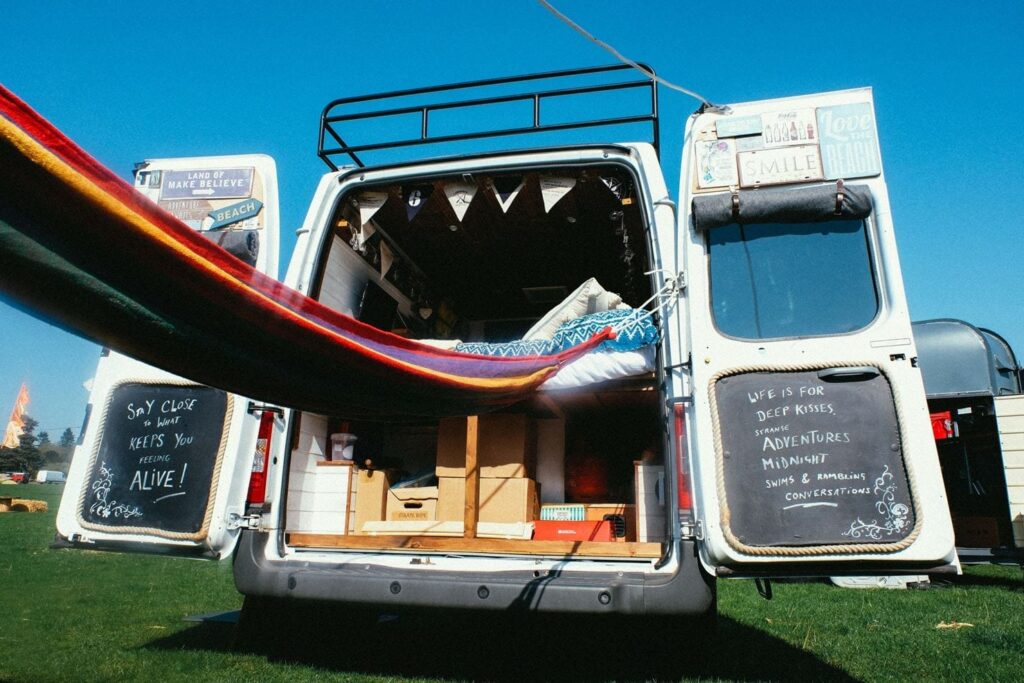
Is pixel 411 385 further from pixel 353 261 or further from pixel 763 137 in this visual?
pixel 353 261

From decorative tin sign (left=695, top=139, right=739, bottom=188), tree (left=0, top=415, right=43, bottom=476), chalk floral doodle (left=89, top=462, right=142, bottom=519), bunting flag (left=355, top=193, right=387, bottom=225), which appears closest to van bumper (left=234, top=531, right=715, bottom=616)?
chalk floral doodle (left=89, top=462, right=142, bottom=519)

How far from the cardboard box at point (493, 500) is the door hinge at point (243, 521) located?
110 cm

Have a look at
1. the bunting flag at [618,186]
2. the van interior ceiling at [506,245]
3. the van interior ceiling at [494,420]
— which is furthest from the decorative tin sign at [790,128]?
the bunting flag at [618,186]

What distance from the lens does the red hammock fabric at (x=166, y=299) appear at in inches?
50.0

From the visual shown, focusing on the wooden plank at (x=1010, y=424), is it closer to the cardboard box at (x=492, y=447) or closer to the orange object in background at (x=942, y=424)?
the orange object in background at (x=942, y=424)

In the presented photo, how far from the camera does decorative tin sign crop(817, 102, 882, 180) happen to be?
9.14ft

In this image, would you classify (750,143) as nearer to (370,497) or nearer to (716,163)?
(716,163)

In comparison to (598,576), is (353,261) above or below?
above

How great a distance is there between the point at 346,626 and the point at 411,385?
8.90 ft

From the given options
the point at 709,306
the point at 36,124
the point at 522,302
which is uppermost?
the point at 522,302

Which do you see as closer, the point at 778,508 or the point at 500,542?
the point at 778,508

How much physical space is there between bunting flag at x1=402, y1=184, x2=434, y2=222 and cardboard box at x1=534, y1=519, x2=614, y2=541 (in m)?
1.95

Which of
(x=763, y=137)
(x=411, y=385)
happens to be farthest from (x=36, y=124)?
(x=763, y=137)

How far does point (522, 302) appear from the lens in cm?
629
